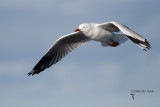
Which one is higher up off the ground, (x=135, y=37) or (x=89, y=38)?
(x=89, y=38)

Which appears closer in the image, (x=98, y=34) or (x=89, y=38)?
(x=98, y=34)

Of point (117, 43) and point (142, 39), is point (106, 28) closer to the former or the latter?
point (117, 43)

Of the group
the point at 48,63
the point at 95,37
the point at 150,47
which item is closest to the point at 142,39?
the point at 150,47

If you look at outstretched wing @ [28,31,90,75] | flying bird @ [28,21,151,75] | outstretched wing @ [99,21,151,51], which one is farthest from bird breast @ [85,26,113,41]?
outstretched wing @ [28,31,90,75]

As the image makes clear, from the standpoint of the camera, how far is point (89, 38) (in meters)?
10.0

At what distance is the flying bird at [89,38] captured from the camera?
26.0 feet

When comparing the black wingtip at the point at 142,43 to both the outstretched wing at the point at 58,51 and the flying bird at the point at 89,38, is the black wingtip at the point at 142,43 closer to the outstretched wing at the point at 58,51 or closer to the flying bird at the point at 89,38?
the flying bird at the point at 89,38

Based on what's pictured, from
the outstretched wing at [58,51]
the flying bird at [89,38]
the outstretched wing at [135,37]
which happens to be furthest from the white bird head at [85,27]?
the outstretched wing at [58,51]

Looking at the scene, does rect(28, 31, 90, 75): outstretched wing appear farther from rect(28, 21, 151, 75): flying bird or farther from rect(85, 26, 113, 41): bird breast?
rect(85, 26, 113, 41): bird breast

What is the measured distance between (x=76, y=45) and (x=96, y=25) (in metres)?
1.56

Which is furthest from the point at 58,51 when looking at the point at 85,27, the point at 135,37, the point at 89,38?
the point at 135,37

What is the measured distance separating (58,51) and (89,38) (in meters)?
1.02

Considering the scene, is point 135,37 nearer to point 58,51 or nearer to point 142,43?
point 142,43

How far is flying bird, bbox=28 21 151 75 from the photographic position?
7928 millimetres
